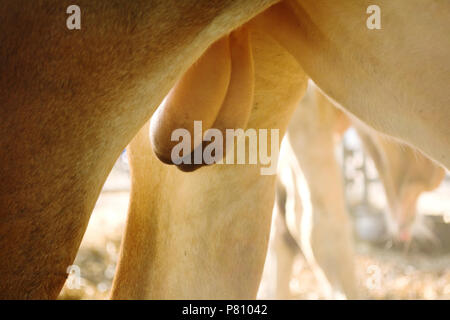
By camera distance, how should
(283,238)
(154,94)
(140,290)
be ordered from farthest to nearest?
1. (283,238)
2. (140,290)
3. (154,94)

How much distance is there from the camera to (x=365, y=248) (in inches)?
105

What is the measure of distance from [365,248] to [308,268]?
40cm

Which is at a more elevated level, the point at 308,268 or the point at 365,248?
the point at 365,248

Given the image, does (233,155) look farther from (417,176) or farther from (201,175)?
(417,176)

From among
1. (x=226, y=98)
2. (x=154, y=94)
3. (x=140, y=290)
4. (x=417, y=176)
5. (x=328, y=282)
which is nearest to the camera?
(x=154, y=94)

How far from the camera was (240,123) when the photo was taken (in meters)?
0.59

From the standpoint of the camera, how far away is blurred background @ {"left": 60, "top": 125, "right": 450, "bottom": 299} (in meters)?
2.00

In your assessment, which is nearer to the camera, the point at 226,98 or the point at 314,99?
the point at 226,98

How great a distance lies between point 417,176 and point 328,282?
1.64ft

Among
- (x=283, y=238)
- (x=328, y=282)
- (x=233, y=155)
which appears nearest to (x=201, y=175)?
(x=233, y=155)

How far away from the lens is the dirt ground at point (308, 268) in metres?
1.95

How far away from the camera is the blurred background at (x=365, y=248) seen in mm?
1997

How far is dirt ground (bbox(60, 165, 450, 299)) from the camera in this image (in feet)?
6.39
